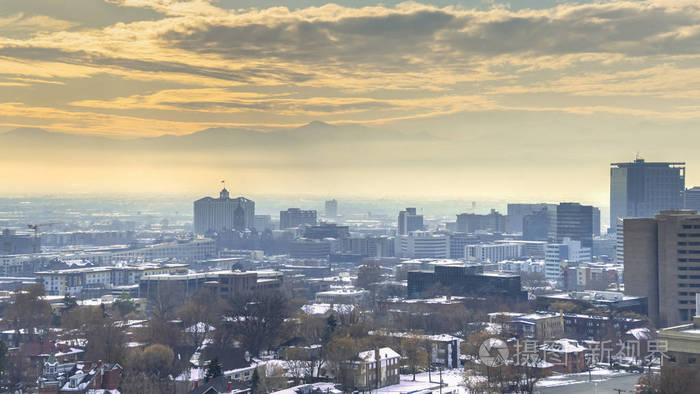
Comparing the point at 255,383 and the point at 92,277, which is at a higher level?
the point at 92,277

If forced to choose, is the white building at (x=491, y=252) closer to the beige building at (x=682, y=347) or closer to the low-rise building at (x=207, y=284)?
the low-rise building at (x=207, y=284)

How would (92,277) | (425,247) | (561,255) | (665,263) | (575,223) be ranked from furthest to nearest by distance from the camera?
(425,247) → (575,223) → (561,255) → (92,277) → (665,263)

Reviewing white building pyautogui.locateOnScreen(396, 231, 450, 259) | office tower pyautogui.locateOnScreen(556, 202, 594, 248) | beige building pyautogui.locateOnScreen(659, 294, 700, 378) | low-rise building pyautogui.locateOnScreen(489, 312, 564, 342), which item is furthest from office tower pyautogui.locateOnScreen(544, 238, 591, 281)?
beige building pyautogui.locateOnScreen(659, 294, 700, 378)

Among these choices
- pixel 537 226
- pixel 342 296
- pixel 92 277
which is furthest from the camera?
pixel 537 226

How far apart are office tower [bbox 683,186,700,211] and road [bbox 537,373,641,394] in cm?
12979

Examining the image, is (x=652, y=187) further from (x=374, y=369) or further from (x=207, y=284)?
(x=374, y=369)

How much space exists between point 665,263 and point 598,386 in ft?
83.5

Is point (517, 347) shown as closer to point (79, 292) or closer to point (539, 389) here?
point (539, 389)

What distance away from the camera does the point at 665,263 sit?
77000 mm

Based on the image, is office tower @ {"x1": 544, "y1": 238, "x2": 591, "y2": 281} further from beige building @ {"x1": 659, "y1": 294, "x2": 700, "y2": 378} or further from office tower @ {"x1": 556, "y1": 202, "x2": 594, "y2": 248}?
beige building @ {"x1": 659, "y1": 294, "x2": 700, "y2": 378}

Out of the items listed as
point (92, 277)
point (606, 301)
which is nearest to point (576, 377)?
point (606, 301)

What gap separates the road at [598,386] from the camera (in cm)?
5203

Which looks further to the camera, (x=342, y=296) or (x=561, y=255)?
(x=561, y=255)

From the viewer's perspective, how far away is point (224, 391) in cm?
4716
